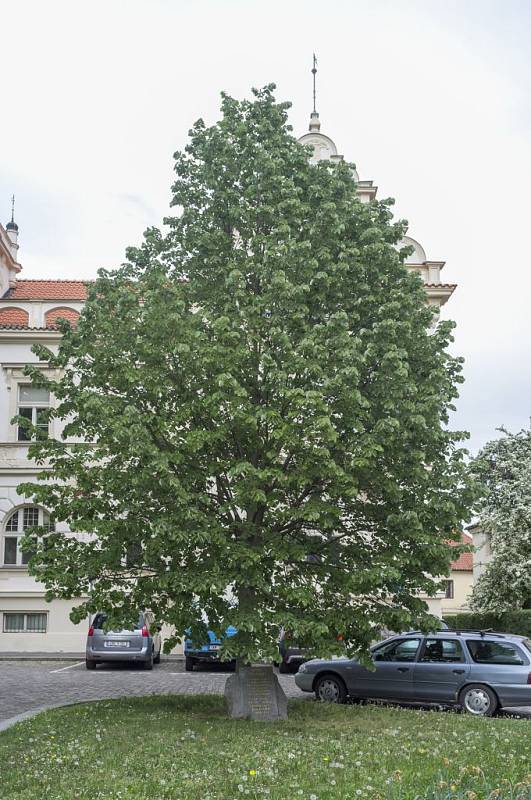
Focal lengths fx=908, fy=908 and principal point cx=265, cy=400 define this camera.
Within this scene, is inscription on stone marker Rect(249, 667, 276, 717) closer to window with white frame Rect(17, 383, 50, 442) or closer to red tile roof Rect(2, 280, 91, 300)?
window with white frame Rect(17, 383, 50, 442)

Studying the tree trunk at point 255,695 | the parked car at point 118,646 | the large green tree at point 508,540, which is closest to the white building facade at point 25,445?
the large green tree at point 508,540

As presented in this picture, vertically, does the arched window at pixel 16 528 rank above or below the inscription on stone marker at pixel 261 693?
above

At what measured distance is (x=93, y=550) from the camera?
1372 cm

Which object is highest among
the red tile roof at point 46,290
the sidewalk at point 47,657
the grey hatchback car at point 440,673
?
the red tile roof at point 46,290

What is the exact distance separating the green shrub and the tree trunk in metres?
13.5

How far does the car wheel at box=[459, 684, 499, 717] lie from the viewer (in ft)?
50.9

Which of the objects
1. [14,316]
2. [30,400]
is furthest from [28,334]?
[30,400]

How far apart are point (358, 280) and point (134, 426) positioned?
14.6ft

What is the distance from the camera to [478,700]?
51.3ft

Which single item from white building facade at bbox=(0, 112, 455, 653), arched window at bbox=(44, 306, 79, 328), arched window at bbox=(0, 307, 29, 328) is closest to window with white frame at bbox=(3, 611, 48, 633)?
white building facade at bbox=(0, 112, 455, 653)

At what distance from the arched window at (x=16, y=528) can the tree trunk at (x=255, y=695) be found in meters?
18.0

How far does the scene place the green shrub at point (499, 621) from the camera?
27.2 m

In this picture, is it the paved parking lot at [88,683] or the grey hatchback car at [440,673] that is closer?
the grey hatchback car at [440,673]

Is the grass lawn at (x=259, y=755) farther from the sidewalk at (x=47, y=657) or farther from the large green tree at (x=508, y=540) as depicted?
the large green tree at (x=508, y=540)
